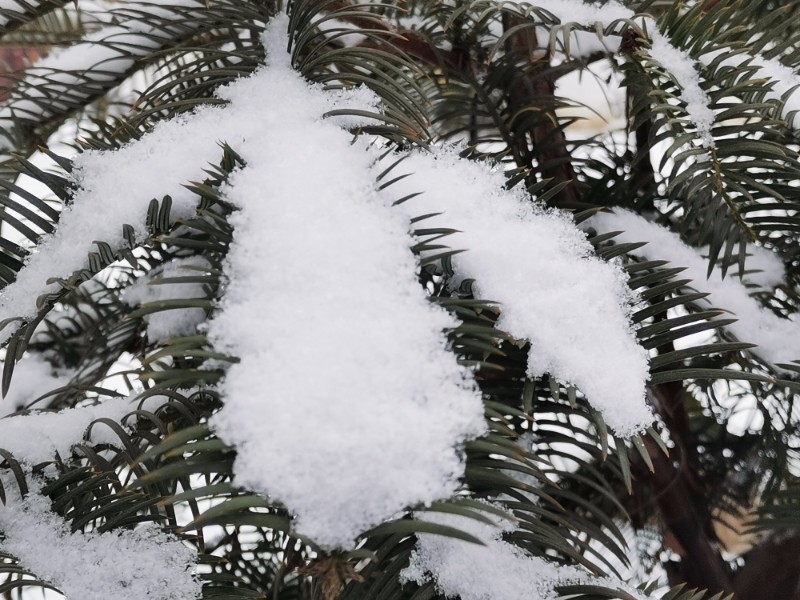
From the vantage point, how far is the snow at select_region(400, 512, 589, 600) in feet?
1.05

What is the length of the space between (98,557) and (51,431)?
92 millimetres

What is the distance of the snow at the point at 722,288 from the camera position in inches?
18.0

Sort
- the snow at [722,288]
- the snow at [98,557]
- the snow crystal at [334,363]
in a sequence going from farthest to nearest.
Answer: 1. the snow at [722,288]
2. the snow at [98,557]
3. the snow crystal at [334,363]

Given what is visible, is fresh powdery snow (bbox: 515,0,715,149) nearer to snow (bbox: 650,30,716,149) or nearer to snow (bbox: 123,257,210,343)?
snow (bbox: 650,30,716,149)

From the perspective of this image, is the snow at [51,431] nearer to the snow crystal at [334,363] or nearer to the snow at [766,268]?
the snow crystal at [334,363]

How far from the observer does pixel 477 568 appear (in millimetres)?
325

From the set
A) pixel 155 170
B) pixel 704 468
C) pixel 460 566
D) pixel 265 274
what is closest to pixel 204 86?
pixel 155 170

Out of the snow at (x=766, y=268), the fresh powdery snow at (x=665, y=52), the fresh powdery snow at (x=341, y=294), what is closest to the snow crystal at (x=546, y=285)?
the fresh powdery snow at (x=341, y=294)

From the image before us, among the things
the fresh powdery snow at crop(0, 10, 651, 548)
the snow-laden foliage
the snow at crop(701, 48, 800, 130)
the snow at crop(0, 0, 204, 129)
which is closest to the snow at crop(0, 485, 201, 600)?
the snow-laden foliage

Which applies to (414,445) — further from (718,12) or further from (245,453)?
(718,12)

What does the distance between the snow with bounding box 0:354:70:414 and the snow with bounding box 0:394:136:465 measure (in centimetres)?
12

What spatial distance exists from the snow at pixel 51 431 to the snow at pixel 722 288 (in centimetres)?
34

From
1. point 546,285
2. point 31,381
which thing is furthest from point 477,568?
point 31,381

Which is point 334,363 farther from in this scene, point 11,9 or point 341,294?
point 11,9
